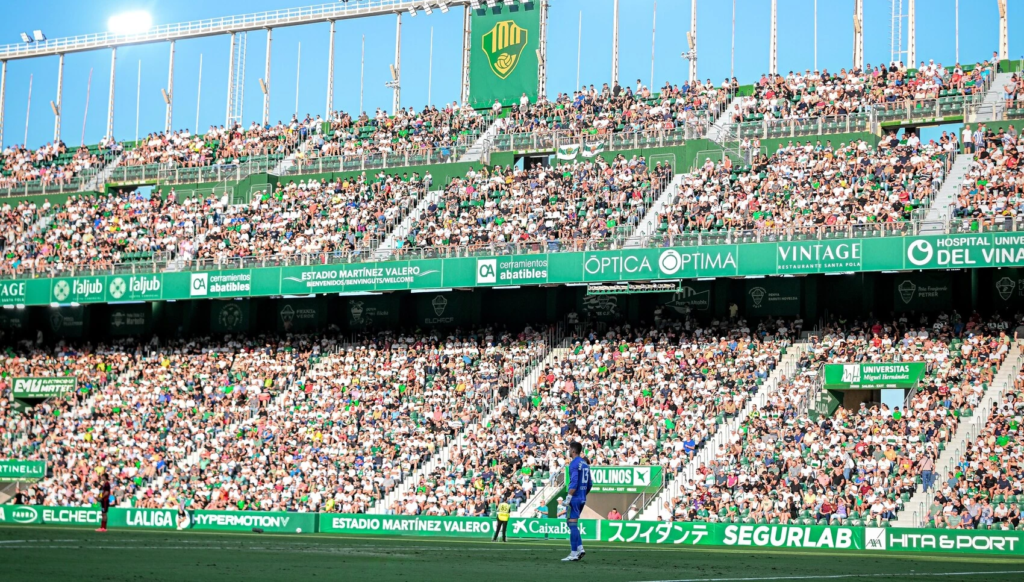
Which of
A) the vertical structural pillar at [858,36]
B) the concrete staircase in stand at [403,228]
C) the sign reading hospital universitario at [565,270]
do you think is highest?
the vertical structural pillar at [858,36]

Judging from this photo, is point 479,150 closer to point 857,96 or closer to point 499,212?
point 499,212

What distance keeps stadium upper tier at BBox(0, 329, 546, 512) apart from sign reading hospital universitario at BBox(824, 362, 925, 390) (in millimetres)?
10668

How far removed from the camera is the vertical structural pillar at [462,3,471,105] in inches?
2158

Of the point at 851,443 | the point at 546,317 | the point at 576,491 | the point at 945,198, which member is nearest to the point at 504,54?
the point at 546,317

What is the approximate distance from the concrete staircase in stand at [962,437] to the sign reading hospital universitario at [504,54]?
24.8 metres

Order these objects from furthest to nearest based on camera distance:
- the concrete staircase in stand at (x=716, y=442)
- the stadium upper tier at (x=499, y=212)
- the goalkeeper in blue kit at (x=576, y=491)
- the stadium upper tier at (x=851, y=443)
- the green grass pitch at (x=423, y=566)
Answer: the stadium upper tier at (x=499, y=212)
the concrete staircase in stand at (x=716, y=442)
the stadium upper tier at (x=851, y=443)
the goalkeeper in blue kit at (x=576, y=491)
the green grass pitch at (x=423, y=566)

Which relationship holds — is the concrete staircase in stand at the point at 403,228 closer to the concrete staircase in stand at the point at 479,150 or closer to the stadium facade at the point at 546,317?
the stadium facade at the point at 546,317

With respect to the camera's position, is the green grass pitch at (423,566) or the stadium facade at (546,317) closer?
the green grass pitch at (423,566)

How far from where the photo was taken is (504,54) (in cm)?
5338

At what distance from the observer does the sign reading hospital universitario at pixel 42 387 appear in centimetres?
4772

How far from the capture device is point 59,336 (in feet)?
173

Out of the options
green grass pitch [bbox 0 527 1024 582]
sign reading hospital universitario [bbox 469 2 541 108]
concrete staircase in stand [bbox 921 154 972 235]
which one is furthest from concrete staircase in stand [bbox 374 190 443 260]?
green grass pitch [bbox 0 527 1024 582]

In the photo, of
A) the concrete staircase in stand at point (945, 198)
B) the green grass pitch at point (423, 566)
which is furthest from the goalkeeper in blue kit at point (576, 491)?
the concrete staircase in stand at point (945, 198)

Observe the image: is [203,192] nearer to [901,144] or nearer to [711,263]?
[711,263]
